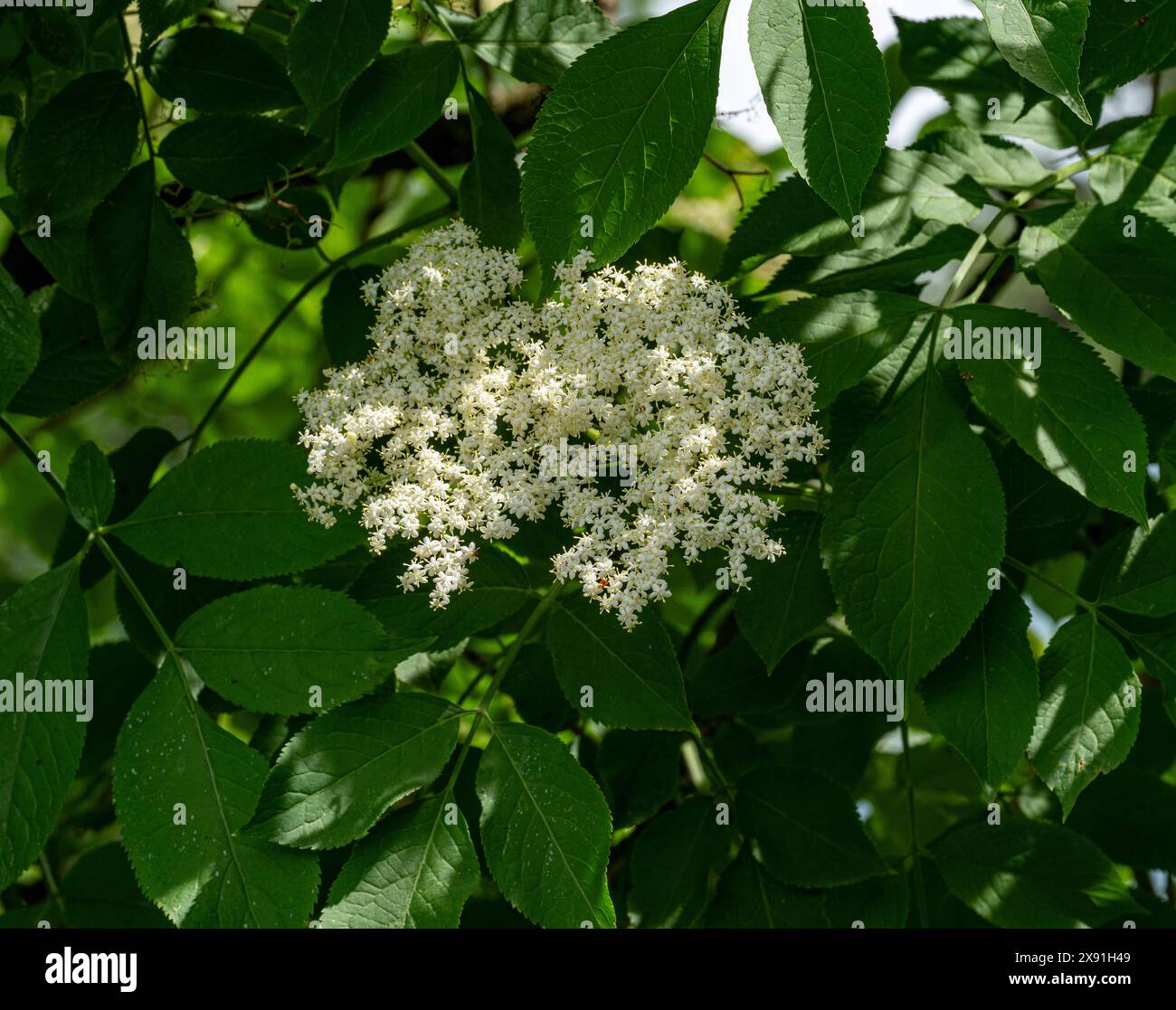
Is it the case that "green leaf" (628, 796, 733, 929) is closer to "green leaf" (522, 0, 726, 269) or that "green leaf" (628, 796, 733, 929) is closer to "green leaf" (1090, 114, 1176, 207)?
"green leaf" (522, 0, 726, 269)

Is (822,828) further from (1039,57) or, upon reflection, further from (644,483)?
(1039,57)

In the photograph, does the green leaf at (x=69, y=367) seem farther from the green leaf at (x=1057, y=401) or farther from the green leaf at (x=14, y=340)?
the green leaf at (x=1057, y=401)

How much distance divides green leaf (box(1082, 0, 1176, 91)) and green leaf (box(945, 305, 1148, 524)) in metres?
0.38

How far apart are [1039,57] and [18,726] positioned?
1.59 metres

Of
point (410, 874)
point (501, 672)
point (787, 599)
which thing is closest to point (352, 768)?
point (410, 874)

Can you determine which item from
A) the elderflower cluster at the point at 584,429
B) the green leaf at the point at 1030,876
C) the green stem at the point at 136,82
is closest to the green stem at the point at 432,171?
the green stem at the point at 136,82

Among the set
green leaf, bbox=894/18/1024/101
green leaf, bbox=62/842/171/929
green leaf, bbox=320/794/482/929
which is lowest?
green leaf, bbox=62/842/171/929

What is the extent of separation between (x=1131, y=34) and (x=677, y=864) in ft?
4.87

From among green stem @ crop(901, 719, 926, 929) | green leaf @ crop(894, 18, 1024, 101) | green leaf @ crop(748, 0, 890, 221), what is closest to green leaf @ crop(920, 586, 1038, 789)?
green stem @ crop(901, 719, 926, 929)

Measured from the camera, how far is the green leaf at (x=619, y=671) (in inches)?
65.7

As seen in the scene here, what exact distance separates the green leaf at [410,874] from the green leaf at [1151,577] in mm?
1052

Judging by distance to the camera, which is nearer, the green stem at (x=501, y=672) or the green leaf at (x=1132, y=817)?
the green stem at (x=501, y=672)

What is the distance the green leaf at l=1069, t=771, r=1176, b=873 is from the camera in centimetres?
225
